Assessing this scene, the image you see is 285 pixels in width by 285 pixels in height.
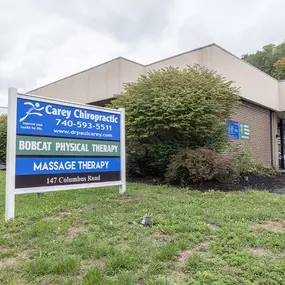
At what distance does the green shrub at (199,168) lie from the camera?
7508 mm

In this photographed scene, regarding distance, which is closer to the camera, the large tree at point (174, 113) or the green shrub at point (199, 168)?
the green shrub at point (199, 168)

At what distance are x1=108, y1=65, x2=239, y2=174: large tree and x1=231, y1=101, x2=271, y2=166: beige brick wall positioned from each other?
14.2 feet

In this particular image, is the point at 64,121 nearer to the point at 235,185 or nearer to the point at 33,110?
the point at 33,110

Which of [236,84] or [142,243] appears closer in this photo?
[142,243]

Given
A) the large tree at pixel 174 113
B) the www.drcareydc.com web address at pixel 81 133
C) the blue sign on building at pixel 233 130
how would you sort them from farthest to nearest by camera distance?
the blue sign on building at pixel 233 130, the large tree at pixel 174 113, the www.drcareydc.com web address at pixel 81 133

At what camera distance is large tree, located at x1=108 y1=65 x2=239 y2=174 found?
8.30m

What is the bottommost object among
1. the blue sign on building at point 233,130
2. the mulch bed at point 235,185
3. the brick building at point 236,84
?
the mulch bed at point 235,185

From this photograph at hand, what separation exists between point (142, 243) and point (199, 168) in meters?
4.21

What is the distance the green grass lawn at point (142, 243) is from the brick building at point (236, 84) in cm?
762

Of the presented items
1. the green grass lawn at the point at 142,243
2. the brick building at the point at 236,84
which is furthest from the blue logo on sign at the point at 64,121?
the brick building at the point at 236,84

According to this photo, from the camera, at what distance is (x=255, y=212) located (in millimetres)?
5000

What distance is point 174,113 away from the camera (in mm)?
8305

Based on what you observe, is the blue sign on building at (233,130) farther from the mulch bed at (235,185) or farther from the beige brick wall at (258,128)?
the mulch bed at (235,185)

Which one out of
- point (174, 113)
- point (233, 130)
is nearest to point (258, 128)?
point (233, 130)
